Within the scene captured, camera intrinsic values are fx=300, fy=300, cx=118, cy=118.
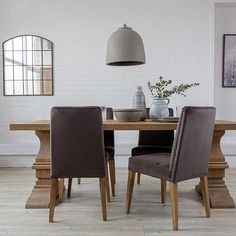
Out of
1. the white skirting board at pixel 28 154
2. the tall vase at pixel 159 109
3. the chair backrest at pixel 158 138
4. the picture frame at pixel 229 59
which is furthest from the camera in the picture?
the picture frame at pixel 229 59

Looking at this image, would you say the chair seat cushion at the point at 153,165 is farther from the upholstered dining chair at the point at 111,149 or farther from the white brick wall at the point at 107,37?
the white brick wall at the point at 107,37

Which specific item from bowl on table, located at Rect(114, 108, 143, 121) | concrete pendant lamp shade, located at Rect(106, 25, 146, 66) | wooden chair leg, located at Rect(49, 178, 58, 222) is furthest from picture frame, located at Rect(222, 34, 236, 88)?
wooden chair leg, located at Rect(49, 178, 58, 222)

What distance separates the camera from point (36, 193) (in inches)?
105

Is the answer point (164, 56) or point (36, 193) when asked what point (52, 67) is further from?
point (36, 193)

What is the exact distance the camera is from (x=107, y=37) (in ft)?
14.2

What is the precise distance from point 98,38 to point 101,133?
2491 millimetres

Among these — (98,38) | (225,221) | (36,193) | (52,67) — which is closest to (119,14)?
(98,38)

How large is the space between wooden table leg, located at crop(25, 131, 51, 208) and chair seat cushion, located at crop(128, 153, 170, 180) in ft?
2.56

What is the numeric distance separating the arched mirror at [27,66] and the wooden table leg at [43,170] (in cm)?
181

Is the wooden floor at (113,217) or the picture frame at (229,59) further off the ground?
the picture frame at (229,59)

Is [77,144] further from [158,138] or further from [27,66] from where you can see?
[27,66]

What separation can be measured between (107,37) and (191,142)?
8.69 feet

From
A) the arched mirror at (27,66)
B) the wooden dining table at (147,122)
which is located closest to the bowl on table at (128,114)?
the wooden dining table at (147,122)

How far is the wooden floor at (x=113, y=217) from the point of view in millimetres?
2082
